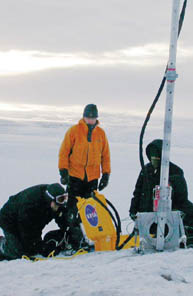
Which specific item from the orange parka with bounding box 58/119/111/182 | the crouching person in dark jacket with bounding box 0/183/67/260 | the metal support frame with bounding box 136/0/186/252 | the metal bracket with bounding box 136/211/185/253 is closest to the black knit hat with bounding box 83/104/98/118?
the orange parka with bounding box 58/119/111/182

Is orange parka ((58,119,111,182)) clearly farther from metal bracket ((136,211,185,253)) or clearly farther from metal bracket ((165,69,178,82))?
metal bracket ((165,69,178,82))

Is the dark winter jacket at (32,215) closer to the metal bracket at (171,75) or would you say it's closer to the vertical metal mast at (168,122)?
the vertical metal mast at (168,122)

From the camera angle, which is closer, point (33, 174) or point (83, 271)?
point (83, 271)

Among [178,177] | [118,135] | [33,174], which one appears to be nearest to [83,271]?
[178,177]

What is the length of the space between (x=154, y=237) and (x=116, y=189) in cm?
585

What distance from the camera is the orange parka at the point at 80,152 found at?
4.93m

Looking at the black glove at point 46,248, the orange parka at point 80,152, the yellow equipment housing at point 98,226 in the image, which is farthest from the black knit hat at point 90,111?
the black glove at point 46,248

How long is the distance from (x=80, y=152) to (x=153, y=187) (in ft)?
3.33

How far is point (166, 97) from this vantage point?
3.36 meters

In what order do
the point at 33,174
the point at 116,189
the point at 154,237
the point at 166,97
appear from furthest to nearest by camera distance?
the point at 33,174
the point at 116,189
the point at 154,237
the point at 166,97

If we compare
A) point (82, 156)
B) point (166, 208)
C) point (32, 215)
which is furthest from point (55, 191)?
point (166, 208)

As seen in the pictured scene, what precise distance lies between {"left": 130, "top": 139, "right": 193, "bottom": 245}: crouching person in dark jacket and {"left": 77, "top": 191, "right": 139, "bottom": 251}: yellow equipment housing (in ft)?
1.82

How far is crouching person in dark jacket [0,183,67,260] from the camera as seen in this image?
416 cm

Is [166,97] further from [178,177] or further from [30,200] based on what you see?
[30,200]
